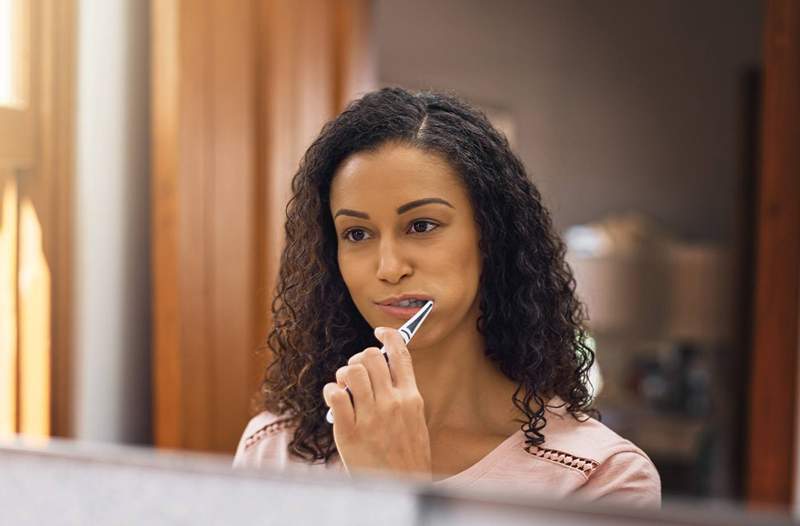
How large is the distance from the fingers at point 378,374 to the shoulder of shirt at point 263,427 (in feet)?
0.23

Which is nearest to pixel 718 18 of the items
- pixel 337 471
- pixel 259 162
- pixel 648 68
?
pixel 648 68

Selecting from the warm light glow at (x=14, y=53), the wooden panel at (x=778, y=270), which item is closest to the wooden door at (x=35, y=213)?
the warm light glow at (x=14, y=53)

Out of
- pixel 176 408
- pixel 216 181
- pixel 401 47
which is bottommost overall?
pixel 176 408

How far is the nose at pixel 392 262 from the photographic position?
0.35 metres

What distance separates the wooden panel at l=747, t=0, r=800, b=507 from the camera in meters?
0.76

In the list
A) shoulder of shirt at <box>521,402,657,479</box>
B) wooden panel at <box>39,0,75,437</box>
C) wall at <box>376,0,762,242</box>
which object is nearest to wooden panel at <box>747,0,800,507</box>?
wall at <box>376,0,762,242</box>

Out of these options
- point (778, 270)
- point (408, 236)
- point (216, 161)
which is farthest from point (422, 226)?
point (778, 270)

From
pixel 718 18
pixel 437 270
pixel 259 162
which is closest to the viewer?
pixel 437 270

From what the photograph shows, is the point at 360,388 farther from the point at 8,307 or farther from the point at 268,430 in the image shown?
the point at 8,307

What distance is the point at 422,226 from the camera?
1.14 ft

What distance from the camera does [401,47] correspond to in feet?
2.42

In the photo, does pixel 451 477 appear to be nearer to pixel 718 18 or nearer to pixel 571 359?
pixel 571 359

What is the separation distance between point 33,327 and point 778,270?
A: 639 mm

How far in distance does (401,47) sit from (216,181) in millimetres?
259
